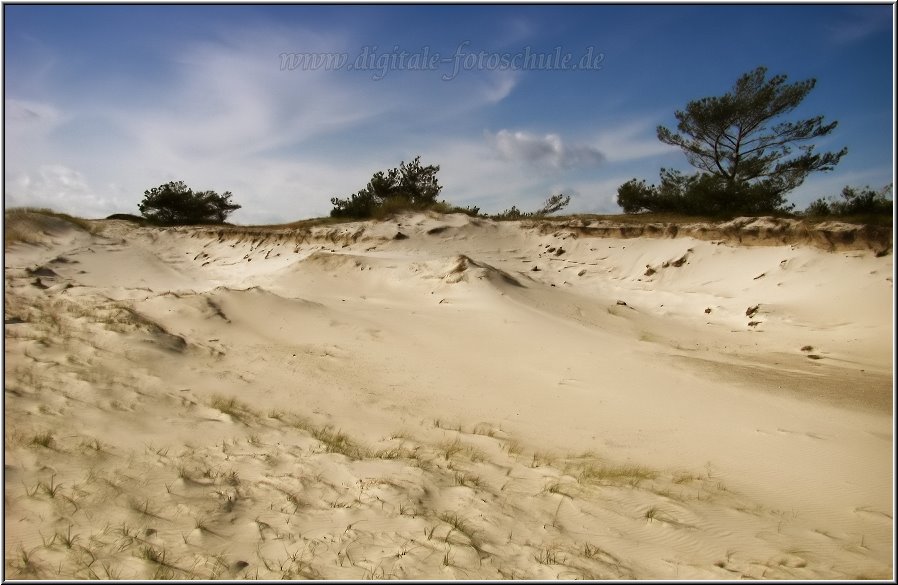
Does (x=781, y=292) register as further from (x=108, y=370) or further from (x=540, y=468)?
(x=108, y=370)

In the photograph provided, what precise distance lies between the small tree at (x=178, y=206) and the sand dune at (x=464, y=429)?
13.1 meters

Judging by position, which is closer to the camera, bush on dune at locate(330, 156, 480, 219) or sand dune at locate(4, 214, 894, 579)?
sand dune at locate(4, 214, 894, 579)

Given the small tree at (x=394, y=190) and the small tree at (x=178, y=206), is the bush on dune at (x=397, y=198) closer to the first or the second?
the small tree at (x=394, y=190)

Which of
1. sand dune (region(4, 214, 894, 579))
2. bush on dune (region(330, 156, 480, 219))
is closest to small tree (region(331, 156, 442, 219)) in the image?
bush on dune (region(330, 156, 480, 219))

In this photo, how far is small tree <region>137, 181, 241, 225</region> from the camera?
21.6 m

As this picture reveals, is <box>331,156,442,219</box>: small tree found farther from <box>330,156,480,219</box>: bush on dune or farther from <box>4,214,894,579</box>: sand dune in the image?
<box>4,214,894,579</box>: sand dune

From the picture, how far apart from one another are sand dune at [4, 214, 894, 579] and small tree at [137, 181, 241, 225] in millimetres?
13083

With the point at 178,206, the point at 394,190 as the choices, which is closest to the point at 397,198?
the point at 394,190

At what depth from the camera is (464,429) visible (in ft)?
14.9

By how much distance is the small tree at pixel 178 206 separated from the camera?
70.8 feet

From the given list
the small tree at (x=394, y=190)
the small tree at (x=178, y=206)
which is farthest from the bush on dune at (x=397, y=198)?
the small tree at (x=178, y=206)

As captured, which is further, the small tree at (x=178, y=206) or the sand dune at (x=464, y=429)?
the small tree at (x=178, y=206)

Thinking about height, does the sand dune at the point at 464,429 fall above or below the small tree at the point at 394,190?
below

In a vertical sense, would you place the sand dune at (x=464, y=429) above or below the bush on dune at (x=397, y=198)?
below
